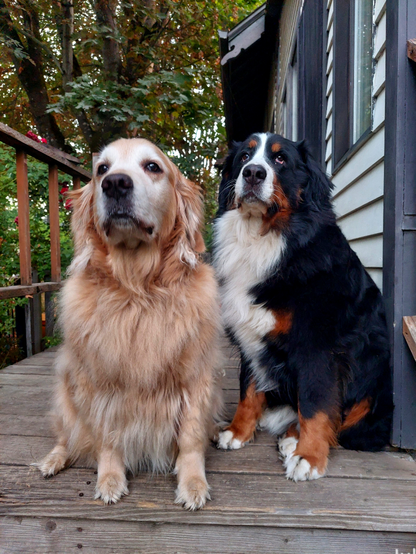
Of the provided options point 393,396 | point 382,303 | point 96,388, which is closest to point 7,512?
point 96,388

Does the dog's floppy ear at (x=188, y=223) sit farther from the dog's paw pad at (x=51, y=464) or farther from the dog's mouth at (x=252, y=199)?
the dog's paw pad at (x=51, y=464)

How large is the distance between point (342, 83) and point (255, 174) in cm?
184

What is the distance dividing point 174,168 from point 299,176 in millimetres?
658

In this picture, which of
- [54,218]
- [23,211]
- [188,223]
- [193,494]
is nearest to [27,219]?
[23,211]

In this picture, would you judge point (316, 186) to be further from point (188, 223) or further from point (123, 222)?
point (123, 222)

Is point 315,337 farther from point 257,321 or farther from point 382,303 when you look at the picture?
point 382,303

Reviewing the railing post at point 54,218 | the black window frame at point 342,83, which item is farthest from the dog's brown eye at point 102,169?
the railing post at point 54,218

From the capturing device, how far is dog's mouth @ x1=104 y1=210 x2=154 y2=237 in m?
1.64

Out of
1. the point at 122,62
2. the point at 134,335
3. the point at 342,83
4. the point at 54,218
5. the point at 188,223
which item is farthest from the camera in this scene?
the point at 122,62

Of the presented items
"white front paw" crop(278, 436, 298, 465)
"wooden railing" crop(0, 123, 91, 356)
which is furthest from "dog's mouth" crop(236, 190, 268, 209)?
"wooden railing" crop(0, 123, 91, 356)

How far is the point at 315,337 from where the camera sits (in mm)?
1827

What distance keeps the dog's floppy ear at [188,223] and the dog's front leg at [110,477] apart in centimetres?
87

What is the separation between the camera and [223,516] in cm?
143

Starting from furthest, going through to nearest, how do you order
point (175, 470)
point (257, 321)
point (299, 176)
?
point (299, 176), point (257, 321), point (175, 470)
